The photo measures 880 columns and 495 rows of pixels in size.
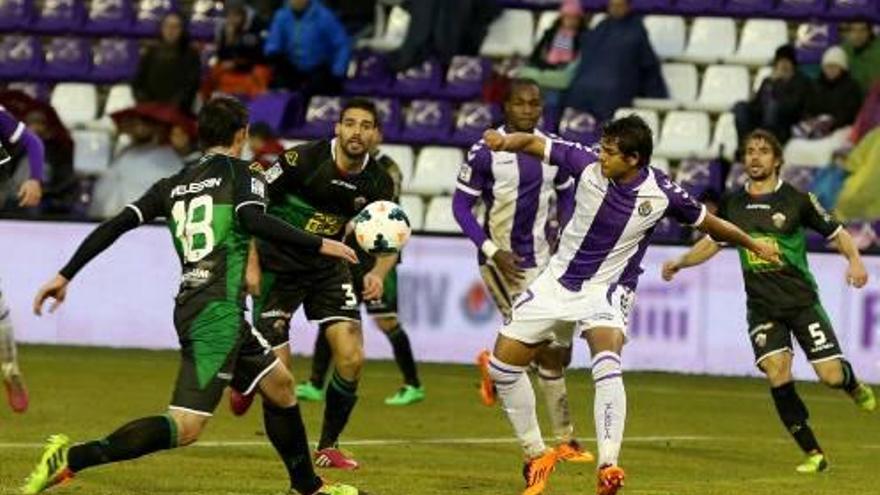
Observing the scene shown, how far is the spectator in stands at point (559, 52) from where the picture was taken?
995 inches

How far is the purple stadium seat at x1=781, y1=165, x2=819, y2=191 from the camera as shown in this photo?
925 inches

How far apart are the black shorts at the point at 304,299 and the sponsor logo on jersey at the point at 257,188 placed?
3.07 metres

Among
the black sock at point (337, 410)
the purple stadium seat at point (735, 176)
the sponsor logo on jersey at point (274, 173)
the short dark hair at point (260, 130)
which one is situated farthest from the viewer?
the purple stadium seat at point (735, 176)

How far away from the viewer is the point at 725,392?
20938 millimetres

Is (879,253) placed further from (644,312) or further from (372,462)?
(372,462)

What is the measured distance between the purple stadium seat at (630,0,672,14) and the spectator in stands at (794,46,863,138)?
2.48m

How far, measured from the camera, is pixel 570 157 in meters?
12.8

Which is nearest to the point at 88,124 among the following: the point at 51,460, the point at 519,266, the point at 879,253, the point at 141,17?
the point at 141,17

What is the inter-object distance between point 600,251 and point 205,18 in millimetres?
15863

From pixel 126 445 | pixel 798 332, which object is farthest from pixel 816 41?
pixel 126 445

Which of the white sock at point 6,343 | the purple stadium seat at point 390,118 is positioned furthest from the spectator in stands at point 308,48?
the white sock at point 6,343

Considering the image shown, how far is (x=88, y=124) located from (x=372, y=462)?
13.3 meters

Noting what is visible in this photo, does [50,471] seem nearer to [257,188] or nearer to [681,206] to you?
[257,188]

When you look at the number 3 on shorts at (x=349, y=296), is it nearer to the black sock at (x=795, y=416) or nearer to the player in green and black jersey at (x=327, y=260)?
the player in green and black jersey at (x=327, y=260)
